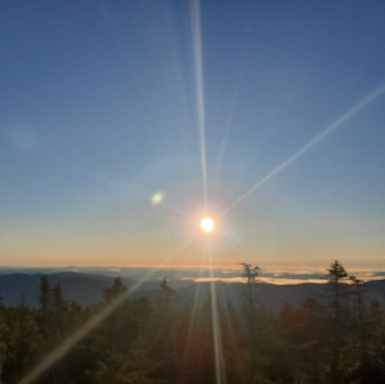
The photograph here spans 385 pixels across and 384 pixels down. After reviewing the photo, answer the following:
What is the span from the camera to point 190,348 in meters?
42.0

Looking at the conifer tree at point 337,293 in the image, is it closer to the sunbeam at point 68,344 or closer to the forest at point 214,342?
the forest at point 214,342

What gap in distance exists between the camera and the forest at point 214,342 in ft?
112

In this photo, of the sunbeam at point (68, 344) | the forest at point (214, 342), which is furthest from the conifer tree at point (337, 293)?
the sunbeam at point (68, 344)

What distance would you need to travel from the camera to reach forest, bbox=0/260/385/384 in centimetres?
3425

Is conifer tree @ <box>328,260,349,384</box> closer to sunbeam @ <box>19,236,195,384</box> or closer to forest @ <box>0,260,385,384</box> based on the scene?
forest @ <box>0,260,385,384</box>

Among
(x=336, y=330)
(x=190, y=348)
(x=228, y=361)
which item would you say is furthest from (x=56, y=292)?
(x=336, y=330)

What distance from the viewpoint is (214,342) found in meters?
41.0

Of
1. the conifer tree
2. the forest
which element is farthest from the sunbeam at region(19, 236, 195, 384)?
the conifer tree

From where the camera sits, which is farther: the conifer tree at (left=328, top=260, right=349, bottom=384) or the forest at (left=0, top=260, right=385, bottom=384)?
the forest at (left=0, top=260, right=385, bottom=384)

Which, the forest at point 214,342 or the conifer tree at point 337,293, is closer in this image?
the conifer tree at point 337,293

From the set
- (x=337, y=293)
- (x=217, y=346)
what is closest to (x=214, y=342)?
(x=217, y=346)

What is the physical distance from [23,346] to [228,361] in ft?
73.6

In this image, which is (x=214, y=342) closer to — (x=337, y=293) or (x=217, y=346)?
(x=217, y=346)

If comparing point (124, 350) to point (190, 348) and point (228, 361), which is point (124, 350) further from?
point (228, 361)
